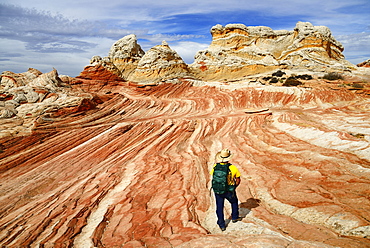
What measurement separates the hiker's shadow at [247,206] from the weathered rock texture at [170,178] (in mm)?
45

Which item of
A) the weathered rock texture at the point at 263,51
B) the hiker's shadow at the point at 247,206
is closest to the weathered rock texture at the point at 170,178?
the hiker's shadow at the point at 247,206

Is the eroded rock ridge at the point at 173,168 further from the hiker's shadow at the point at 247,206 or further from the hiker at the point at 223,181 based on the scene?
the hiker at the point at 223,181

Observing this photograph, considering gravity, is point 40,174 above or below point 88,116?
below

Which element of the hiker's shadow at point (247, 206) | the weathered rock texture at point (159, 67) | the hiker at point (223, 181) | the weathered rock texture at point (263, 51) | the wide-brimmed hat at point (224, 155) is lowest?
the hiker's shadow at point (247, 206)

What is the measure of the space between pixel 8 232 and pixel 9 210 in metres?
1.33

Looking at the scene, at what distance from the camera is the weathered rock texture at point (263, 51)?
40375 millimetres

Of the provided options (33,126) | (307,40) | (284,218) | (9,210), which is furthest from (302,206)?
(307,40)

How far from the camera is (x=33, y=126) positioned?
11250mm

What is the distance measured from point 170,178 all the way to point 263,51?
140ft

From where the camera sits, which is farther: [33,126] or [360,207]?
[33,126]

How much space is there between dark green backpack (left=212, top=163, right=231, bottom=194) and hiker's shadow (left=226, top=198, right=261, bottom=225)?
966 millimetres

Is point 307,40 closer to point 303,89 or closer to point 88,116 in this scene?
point 303,89

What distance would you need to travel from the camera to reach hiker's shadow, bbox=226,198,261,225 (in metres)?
5.37

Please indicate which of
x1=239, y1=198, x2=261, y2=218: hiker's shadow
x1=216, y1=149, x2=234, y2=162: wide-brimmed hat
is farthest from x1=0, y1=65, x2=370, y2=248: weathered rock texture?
x1=216, y1=149, x2=234, y2=162: wide-brimmed hat
